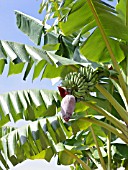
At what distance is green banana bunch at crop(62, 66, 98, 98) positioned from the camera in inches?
72.2

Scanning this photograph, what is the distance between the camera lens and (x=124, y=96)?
232 centimetres

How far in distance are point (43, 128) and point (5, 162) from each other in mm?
452

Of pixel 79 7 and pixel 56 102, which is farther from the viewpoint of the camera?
pixel 56 102

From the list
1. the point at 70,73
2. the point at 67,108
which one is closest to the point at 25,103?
the point at 70,73

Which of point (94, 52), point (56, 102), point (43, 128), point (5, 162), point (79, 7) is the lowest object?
point (5, 162)

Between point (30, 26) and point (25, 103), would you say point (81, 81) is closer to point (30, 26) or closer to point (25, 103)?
point (25, 103)

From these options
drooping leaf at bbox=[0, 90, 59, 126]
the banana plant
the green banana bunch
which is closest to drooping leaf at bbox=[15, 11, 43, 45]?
the banana plant

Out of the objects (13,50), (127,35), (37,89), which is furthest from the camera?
(37,89)

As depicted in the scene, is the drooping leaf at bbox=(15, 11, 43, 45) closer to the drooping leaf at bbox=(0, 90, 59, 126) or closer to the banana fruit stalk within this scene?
the drooping leaf at bbox=(0, 90, 59, 126)

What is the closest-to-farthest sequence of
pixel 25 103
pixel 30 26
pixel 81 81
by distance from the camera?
pixel 81 81 < pixel 25 103 < pixel 30 26

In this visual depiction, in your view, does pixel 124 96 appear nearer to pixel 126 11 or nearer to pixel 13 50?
pixel 126 11

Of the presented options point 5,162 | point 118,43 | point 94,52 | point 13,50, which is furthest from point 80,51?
point 5,162

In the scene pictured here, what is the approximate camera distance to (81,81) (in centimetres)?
189

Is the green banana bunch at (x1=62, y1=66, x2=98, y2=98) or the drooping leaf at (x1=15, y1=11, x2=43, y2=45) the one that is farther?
the drooping leaf at (x1=15, y1=11, x2=43, y2=45)
